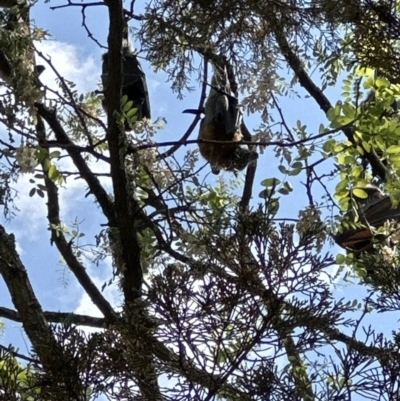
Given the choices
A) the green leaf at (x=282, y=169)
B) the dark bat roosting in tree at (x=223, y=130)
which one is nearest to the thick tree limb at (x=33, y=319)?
the green leaf at (x=282, y=169)

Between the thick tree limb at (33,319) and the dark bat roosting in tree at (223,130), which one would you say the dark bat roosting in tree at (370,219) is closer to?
the dark bat roosting in tree at (223,130)

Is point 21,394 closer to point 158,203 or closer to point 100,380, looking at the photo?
point 100,380

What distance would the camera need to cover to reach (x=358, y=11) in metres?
1.57

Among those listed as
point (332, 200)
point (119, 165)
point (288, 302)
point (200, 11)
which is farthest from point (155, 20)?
point (288, 302)

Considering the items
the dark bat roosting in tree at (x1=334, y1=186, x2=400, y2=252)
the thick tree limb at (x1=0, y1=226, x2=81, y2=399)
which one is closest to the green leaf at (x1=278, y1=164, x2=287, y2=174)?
the dark bat roosting in tree at (x1=334, y1=186, x2=400, y2=252)

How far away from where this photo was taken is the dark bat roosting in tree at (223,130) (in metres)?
3.00

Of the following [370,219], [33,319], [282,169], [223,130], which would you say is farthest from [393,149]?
[223,130]

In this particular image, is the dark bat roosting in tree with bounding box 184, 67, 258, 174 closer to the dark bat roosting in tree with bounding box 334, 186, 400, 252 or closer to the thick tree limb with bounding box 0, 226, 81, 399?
the dark bat roosting in tree with bounding box 334, 186, 400, 252

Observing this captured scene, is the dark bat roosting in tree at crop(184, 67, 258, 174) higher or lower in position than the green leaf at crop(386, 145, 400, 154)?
higher

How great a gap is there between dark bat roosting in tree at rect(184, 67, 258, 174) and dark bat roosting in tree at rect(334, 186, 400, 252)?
1.71 ft

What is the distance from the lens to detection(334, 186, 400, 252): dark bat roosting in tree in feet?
7.95

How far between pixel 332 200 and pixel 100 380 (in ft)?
4.22

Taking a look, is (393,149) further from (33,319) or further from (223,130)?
(223,130)

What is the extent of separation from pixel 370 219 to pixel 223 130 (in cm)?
77
